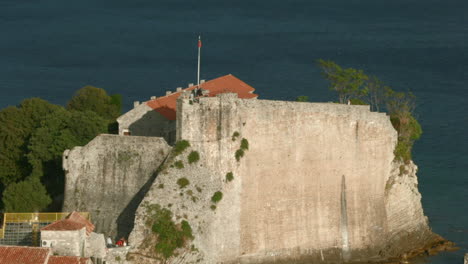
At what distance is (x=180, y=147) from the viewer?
56.9m

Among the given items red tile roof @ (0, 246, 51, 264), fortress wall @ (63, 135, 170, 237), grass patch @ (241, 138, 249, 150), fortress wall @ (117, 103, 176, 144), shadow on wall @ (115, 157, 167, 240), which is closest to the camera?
red tile roof @ (0, 246, 51, 264)

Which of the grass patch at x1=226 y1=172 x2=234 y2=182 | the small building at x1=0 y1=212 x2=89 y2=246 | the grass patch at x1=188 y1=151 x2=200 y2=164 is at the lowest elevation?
the small building at x1=0 y1=212 x2=89 y2=246

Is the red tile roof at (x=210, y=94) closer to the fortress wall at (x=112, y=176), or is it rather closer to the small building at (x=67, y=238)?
the fortress wall at (x=112, y=176)

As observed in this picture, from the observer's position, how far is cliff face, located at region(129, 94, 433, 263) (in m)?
56.4

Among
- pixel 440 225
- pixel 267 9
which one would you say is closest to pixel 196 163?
pixel 440 225

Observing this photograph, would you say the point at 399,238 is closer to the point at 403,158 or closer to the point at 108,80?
the point at 403,158

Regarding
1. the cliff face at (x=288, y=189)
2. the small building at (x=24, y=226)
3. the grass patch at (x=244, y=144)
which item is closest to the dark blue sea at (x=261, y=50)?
the cliff face at (x=288, y=189)

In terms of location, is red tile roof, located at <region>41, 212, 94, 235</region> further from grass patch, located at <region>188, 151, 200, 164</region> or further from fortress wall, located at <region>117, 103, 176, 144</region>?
fortress wall, located at <region>117, 103, 176, 144</region>

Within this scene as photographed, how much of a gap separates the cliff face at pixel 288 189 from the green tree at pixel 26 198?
810 centimetres

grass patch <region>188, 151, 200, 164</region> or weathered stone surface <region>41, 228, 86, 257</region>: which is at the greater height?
grass patch <region>188, 151, 200, 164</region>

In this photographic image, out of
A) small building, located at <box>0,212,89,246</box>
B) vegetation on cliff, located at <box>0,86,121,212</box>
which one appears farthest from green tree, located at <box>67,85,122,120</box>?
small building, located at <box>0,212,89,246</box>

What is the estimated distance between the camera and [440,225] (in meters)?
72.7

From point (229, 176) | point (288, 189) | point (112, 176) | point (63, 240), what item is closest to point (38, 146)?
point (112, 176)

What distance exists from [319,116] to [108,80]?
5993 cm
